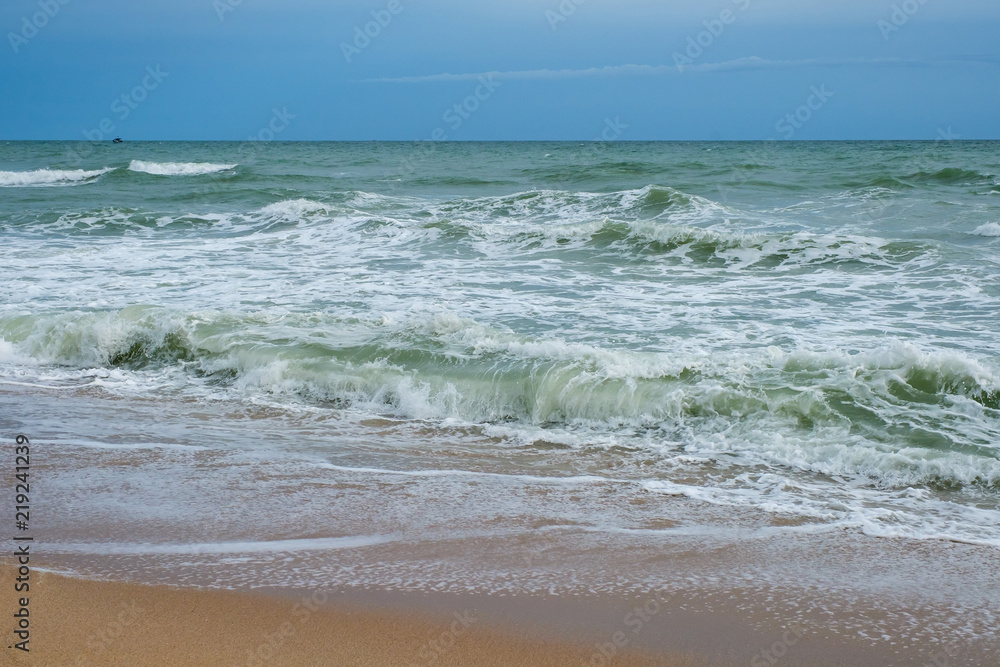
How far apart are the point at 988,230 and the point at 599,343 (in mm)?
9220

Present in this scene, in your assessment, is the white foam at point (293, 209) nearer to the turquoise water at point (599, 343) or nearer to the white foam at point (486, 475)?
the turquoise water at point (599, 343)

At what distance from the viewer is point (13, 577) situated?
3.08 meters

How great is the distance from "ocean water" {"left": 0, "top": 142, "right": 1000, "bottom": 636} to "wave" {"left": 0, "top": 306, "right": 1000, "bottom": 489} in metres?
0.02

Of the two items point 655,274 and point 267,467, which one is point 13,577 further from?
point 655,274

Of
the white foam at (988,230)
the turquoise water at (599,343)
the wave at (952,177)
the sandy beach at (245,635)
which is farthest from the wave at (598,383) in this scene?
the wave at (952,177)

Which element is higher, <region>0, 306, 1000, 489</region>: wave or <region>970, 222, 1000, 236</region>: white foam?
<region>970, 222, 1000, 236</region>: white foam

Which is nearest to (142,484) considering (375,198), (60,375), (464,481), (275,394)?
(464,481)

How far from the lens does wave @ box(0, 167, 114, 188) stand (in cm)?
2943

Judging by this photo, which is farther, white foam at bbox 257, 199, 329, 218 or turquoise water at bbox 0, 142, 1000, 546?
white foam at bbox 257, 199, 329, 218

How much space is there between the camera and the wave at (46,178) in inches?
1159

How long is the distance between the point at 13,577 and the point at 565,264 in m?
9.30

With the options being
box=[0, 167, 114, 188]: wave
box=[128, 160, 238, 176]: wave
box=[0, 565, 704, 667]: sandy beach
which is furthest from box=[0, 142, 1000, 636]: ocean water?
box=[128, 160, 238, 176]: wave

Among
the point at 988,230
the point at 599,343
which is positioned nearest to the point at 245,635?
the point at 599,343

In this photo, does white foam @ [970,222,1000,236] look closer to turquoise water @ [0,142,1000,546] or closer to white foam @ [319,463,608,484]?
turquoise water @ [0,142,1000,546]
